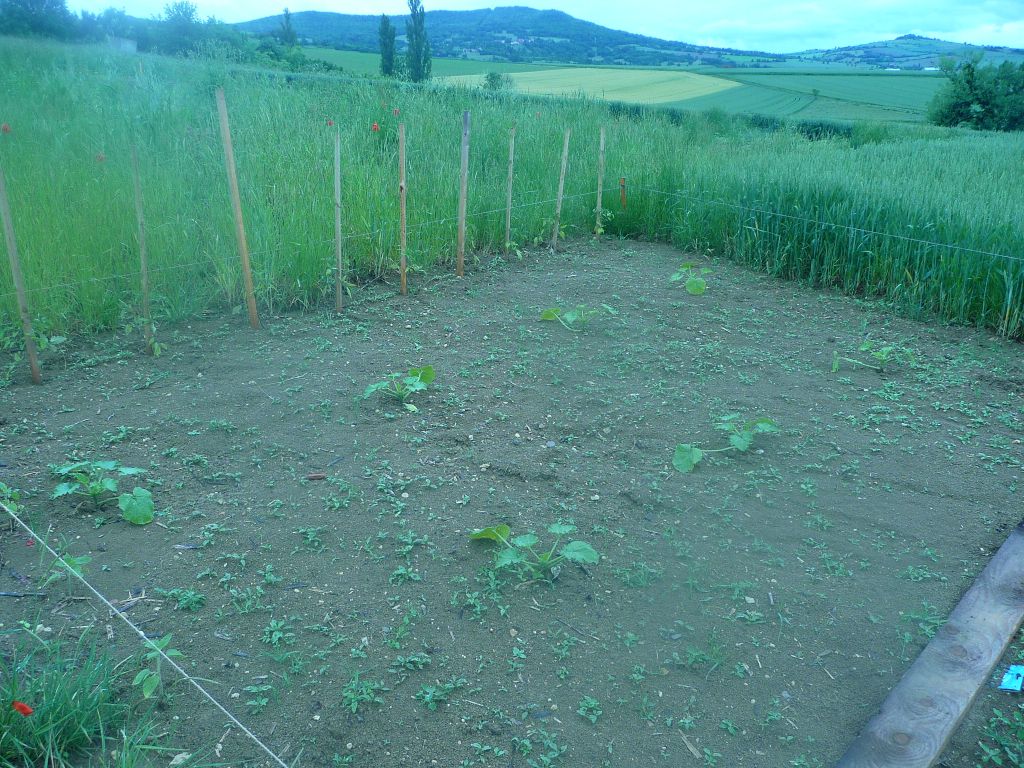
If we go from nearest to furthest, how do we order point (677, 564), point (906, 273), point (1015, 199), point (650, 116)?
point (677, 564)
point (906, 273)
point (1015, 199)
point (650, 116)

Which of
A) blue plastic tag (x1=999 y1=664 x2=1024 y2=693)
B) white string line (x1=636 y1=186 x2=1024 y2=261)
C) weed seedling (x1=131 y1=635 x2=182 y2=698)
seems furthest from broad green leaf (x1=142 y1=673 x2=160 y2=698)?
white string line (x1=636 y1=186 x2=1024 y2=261)

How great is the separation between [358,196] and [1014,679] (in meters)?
5.06

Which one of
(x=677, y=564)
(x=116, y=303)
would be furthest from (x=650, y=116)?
(x=677, y=564)

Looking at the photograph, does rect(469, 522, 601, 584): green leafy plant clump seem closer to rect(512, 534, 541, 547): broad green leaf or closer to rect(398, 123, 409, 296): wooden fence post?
rect(512, 534, 541, 547): broad green leaf

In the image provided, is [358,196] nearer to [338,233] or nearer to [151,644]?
[338,233]

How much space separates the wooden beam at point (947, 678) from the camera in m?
2.06

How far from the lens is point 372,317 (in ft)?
17.3

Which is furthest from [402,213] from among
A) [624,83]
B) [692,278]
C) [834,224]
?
[624,83]

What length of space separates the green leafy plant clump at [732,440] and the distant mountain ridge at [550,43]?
17.9 metres

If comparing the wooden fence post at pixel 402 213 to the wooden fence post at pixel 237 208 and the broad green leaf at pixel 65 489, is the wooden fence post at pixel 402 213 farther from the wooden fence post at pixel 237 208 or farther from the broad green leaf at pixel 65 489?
the broad green leaf at pixel 65 489

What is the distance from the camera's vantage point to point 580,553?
2670mm

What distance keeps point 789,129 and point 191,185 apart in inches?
468

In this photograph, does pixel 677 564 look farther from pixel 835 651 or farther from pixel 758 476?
pixel 758 476

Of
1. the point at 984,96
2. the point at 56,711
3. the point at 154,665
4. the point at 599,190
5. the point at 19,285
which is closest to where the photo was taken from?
the point at 56,711
